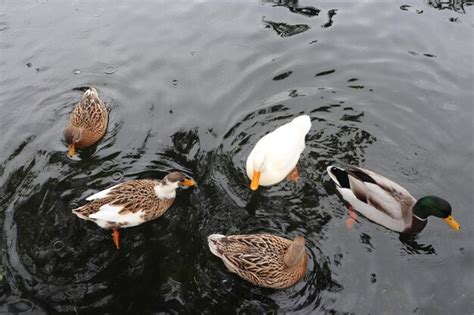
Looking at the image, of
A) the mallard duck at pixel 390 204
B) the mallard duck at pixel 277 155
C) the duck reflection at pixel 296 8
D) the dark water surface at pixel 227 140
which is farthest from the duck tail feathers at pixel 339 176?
the duck reflection at pixel 296 8

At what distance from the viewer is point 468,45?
7.40 meters

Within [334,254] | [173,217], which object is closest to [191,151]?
[173,217]

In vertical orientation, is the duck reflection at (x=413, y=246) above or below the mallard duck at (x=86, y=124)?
below

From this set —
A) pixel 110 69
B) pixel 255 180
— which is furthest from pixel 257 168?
pixel 110 69

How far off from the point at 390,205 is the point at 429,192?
93 cm

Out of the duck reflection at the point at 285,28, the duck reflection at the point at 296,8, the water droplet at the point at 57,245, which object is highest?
the duck reflection at the point at 296,8

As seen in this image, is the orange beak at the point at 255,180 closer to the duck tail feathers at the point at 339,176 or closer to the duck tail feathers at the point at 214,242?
the duck tail feathers at the point at 214,242

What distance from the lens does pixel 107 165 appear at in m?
5.78

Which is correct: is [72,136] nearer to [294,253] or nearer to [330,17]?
[294,253]

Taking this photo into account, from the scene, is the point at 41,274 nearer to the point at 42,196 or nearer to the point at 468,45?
the point at 42,196

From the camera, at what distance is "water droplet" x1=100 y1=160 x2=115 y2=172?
225 inches

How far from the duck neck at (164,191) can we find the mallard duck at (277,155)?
0.95m

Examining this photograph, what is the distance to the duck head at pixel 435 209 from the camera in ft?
15.4

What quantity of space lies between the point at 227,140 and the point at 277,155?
1.19 metres
